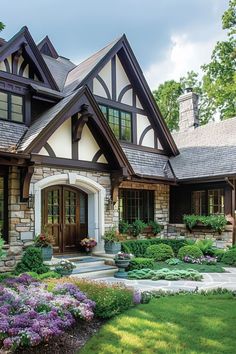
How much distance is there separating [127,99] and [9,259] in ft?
24.9

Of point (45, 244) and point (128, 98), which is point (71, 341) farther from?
point (128, 98)

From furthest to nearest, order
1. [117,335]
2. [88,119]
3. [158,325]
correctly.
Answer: [88,119]
[158,325]
[117,335]

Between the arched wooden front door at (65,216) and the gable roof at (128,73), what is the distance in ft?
11.7

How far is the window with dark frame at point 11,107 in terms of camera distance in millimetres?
9875

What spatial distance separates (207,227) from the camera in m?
12.8

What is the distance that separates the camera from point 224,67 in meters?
20.8

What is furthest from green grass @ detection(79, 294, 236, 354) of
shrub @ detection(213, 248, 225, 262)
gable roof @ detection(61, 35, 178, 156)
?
gable roof @ detection(61, 35, 178, 156)

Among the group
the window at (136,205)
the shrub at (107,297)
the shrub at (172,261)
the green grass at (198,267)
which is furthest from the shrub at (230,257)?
the shrub at (107,297)

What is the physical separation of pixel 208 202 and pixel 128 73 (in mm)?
5762

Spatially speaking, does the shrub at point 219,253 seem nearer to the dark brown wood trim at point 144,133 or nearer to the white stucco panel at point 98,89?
the dark brown wood trim at point 144,133

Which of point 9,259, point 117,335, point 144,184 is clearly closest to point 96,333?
point 117,335

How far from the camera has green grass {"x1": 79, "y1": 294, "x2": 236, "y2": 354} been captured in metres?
4.24

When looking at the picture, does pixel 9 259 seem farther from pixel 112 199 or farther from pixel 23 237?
pixel 112 199

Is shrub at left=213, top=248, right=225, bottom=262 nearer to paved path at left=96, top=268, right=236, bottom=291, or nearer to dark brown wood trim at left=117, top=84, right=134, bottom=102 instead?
paved path at left=96, top=268, right=236, bottom=291
